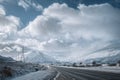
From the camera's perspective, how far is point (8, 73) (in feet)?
114
